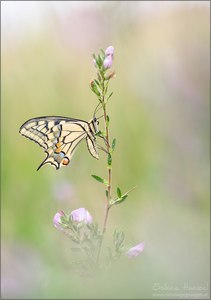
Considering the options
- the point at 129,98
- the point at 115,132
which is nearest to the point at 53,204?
the point at 115,132

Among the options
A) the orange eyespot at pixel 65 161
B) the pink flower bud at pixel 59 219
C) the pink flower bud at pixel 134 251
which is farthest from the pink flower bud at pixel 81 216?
the orange eyespot at pixel 65 161

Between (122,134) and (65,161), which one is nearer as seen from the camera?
(65,161)

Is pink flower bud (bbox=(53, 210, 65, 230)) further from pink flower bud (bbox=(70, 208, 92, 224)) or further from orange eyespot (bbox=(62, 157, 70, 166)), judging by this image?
orange eyespot (bbox=(62, 157, 70, 166))

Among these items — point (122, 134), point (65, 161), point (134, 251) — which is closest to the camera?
point (134, 251)

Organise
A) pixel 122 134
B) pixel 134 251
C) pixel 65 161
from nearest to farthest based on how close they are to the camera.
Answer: pixel 134 251
pixel 65 161
pixel 122 134

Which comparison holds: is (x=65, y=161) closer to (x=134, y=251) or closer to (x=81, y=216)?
(x=81, y=216)

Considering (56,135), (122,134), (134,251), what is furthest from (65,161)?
(122,134)
